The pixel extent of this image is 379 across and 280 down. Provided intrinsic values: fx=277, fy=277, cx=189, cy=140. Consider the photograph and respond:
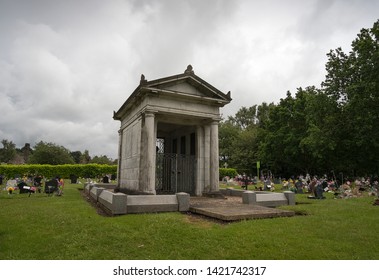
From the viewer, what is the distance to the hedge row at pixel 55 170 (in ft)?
122

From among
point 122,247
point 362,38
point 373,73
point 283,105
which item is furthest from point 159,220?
point 283,105

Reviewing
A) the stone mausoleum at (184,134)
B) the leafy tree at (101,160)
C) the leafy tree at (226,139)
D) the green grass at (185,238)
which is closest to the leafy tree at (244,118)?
the leafy tree at (226,139)

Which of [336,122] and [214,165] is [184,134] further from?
[336,122]

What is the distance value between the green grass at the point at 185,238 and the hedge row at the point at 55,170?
110ft

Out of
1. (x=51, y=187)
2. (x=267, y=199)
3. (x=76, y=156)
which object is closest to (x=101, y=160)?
(x=76, y=156)

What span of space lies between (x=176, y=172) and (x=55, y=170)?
104ft

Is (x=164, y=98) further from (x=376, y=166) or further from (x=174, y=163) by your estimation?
(x=376, y=166)

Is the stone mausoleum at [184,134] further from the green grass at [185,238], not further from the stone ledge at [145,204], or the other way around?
the green grass at [185,238]

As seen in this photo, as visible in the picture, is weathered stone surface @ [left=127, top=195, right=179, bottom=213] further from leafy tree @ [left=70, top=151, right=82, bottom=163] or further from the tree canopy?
leafy tree @ [left=70, top=151, right=82, bottom=163]

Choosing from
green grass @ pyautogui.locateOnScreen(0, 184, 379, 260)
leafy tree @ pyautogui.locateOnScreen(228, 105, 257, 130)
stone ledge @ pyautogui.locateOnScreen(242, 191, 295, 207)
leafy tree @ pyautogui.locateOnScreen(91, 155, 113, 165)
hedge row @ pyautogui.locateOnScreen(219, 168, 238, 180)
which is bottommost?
green grass @ pyautogui.locateOnScreen(0, 184, 379, 260)

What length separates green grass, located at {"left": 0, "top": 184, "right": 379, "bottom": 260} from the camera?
212 inches

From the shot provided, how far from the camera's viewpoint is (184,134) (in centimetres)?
1702

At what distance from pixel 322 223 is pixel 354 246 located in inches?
87.8

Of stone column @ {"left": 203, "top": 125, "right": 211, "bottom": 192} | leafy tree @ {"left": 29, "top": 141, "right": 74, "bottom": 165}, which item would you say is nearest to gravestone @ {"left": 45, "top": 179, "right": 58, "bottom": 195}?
stone column @ {"left": 203, "top": 125, "right": 211, "bottom": 192}
